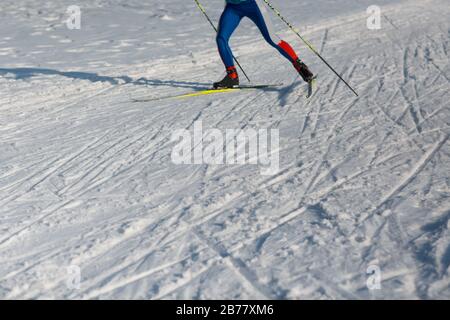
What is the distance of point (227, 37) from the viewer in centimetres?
816

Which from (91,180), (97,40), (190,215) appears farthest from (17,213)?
(97,40)

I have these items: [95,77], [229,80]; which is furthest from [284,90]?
[95,77]

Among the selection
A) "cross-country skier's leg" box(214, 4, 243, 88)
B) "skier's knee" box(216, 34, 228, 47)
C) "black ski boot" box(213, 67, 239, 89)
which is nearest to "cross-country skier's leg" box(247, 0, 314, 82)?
"cross-country skier's leg" box(214, 4, 243, 88)

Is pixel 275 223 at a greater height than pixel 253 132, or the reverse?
pixel 275 223

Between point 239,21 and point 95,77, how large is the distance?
7.63ft

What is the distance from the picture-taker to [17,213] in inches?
210

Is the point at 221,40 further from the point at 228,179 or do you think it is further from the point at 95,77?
the point at 228,179

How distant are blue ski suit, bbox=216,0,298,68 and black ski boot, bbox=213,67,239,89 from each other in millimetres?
121

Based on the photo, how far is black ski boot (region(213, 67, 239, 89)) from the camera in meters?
8.34

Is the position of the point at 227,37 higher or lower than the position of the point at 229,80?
higher

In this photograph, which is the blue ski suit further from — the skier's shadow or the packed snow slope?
the skier's shadow

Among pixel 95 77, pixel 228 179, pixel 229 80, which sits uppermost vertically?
pixel 228 179

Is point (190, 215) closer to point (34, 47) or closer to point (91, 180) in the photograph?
point (91, 180)

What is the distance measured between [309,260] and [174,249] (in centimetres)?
85
